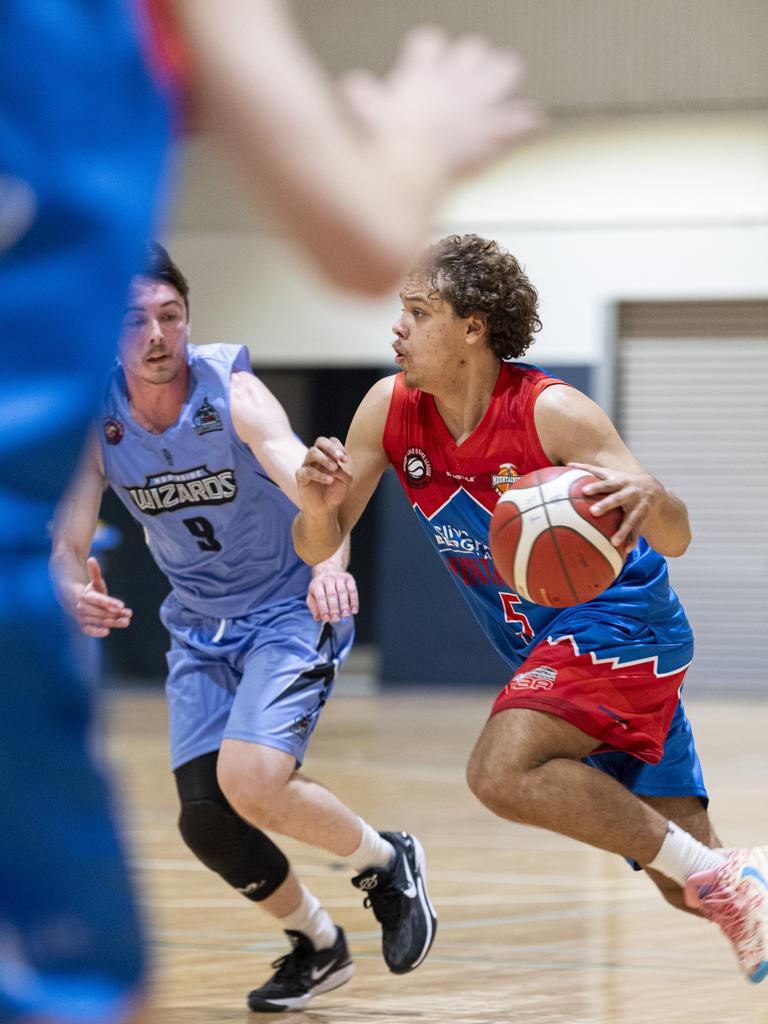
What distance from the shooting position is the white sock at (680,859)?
11.6ft

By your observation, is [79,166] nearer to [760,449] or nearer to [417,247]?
[417,247]

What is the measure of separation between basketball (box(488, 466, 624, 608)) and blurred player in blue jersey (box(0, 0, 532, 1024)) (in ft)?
7.19

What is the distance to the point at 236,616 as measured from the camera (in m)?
4.08

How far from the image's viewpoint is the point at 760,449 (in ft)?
45.7

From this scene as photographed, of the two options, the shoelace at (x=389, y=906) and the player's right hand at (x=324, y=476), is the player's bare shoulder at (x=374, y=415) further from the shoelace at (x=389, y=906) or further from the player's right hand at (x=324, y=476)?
the shoelace at (x=389, y=906)

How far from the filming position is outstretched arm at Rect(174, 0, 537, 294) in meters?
1.02

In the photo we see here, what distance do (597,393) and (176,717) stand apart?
1047cm

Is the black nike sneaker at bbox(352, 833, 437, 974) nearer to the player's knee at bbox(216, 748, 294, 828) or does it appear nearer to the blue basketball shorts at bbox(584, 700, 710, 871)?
the player's knee at bbox(216, 748, 294, 828)

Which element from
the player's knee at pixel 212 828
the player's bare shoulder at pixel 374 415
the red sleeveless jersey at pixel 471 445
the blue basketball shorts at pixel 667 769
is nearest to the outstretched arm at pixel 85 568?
the player's knee at pixel 212 828

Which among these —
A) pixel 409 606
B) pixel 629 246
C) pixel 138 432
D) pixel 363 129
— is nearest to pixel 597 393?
pixel 629 246

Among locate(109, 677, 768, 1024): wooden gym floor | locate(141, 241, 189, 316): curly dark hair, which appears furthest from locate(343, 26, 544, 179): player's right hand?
locate(141, 241, 189, 316): curly dark hair

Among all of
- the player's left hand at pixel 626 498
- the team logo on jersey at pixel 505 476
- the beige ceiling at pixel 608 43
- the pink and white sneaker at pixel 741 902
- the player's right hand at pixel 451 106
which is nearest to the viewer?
the player's right hand at pixel 451 106

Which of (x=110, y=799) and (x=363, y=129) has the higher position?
(x=363, y=129)

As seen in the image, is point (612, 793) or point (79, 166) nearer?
point (79, 166)
